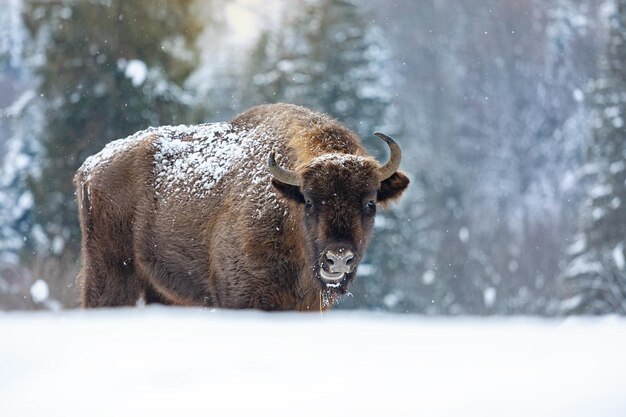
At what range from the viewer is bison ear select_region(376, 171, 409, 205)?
7.61 meters

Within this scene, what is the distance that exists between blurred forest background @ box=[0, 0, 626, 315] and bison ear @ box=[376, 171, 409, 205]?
920cm

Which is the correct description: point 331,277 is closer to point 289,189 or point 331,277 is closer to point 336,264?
point 336,264

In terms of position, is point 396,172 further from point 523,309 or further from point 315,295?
point 523,309

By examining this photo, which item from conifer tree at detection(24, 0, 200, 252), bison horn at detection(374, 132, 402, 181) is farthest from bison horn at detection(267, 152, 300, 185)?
conifer tree at detection(24, 0, 200, 252)

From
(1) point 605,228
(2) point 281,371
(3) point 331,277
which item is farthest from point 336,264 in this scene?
(1) point 605,228

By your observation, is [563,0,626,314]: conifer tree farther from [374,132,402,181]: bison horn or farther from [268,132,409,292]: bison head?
[268,132,409,292]: bison head

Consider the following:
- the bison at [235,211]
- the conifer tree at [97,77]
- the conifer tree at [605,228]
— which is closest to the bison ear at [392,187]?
the bison at [235,211]

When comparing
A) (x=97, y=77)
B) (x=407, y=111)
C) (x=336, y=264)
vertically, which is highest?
(x=97, y=77)

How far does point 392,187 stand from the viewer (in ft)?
25.0

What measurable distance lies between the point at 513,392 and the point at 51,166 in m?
17.9

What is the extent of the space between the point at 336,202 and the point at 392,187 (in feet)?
2.38

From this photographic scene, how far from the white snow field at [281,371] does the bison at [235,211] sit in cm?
322

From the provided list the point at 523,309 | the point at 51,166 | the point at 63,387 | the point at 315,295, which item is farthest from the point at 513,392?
the point at 523,309

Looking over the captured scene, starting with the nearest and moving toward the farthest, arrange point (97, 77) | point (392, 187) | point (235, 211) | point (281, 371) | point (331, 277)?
point (281, 371) < point (331, 277) < point (392, 187) < point (235, 211) < point (97, 77)
